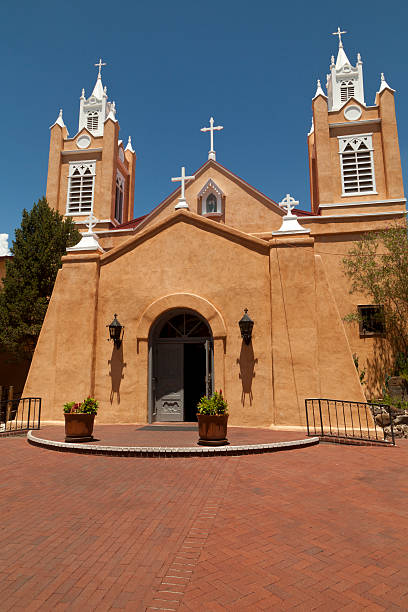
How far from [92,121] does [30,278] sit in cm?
1462

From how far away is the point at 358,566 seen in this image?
3850mm

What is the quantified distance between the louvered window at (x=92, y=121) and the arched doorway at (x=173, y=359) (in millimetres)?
20313

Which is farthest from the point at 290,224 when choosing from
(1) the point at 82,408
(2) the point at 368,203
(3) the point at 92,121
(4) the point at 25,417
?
(3) the point at 92,121

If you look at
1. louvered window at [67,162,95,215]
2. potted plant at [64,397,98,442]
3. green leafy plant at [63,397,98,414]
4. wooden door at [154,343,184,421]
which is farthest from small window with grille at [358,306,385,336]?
louvered window at [67,162,95,215]

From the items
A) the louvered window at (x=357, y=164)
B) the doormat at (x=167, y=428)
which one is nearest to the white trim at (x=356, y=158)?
the louvered window at (x=357, y=164)

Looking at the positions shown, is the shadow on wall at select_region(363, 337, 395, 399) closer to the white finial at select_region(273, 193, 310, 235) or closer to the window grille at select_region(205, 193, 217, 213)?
the white finial at select_region(273, 193, 310, 235)

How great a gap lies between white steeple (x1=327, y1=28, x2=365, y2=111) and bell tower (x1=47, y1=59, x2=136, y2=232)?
43.9ft

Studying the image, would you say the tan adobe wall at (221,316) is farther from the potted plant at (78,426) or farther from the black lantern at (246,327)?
the potted plant at (78,426)

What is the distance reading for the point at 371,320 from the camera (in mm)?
18328

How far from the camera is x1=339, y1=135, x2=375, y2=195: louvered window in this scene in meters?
21.6

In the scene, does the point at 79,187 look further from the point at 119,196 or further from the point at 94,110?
the point at 94,110

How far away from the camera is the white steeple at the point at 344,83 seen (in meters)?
24.7

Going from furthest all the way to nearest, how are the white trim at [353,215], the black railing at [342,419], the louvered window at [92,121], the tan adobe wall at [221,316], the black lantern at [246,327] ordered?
the louvered window at [92,121], the white trim at [353,215], the black lantern at [246,327], the tan adobe wall at [221,316], the black railing at [342,419]

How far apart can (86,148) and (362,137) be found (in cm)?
1632
